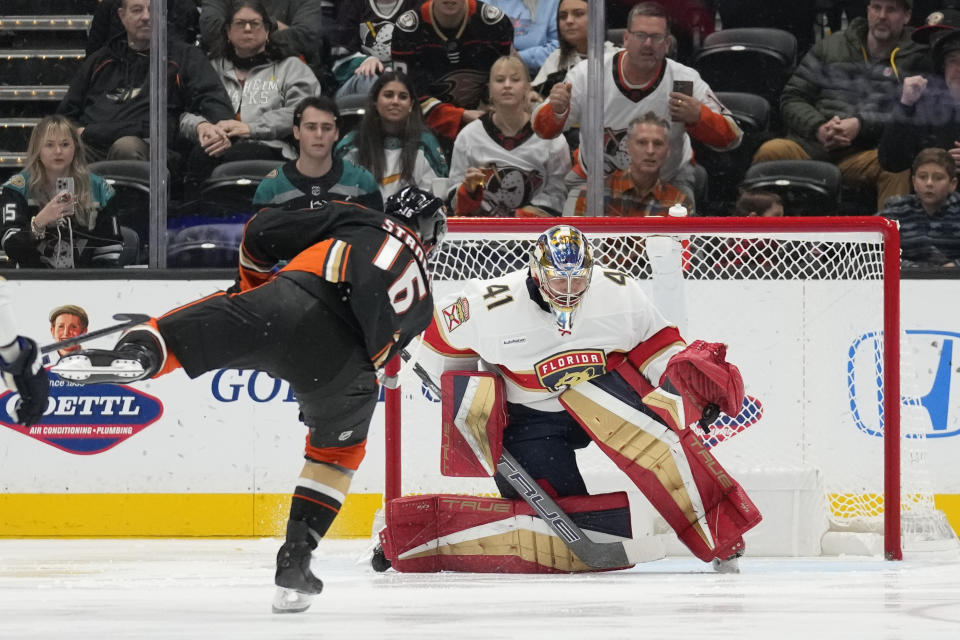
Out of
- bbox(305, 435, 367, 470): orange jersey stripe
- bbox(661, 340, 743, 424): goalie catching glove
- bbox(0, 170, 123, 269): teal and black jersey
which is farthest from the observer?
bbox(0, 170, 123, 269): teal and black jersey

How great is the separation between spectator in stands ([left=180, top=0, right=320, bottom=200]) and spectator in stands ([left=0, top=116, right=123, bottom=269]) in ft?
1.85

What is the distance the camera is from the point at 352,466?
2.94 m

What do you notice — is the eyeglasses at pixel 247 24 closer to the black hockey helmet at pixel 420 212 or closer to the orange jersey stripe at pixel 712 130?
the orange jersey stripe at pixel 712 130

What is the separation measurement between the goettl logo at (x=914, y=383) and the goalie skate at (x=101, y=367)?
2.62 metres

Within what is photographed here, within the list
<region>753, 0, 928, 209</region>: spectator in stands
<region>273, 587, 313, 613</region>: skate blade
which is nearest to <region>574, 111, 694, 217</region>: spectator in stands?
<region>753, 0, 928, 209</region>: spectator in stands

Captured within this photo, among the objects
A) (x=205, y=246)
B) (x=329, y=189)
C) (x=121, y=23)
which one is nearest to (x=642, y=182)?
(x=329, y=189)

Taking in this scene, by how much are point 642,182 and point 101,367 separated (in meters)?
2.83

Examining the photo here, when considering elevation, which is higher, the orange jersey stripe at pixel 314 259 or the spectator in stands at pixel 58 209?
the spectator in stands at pixel 58 209

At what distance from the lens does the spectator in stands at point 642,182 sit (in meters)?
4.84

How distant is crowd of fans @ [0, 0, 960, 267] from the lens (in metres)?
4.92

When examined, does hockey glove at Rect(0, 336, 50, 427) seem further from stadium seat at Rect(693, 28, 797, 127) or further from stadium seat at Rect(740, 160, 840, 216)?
stadium seat at Rect(693, 28, 797, 127)

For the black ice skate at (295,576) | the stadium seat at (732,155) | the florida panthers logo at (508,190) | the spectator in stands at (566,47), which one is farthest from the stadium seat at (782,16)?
the black ice skate at (295,576)

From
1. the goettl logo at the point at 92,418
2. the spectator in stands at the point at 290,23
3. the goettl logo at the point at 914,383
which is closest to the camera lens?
the goettl logo at the point at 914,383

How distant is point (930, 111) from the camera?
4965mm
